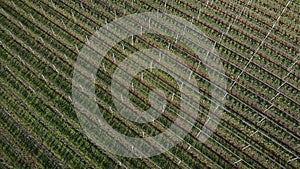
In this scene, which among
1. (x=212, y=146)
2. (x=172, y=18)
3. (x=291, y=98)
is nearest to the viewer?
(x=212, y=146)

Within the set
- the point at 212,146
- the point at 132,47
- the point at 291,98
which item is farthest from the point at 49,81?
the point at 291,98

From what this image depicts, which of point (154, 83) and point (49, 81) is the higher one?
point (154, 83)

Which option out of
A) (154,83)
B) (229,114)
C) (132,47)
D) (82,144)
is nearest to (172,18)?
(132,47)

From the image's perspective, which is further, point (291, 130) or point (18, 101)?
point (18, 101)

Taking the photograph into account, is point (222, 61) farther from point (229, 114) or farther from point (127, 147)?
point (127, 147)

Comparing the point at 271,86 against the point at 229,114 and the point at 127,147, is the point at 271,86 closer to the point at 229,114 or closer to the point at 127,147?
the point at 229,114

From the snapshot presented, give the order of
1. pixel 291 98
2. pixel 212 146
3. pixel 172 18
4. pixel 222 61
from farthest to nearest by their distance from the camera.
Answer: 1. pixel 172 18
2. pixel 222 61
3. pixel 291 98
4. pixel 212 146

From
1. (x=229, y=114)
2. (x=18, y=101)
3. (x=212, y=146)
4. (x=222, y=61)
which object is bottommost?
(x=18, y=101)
